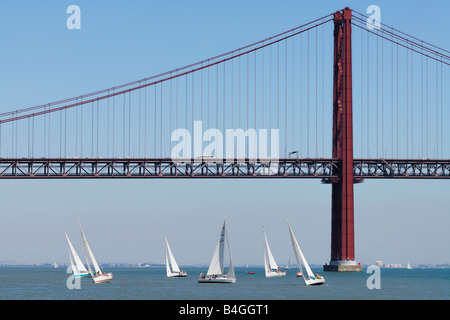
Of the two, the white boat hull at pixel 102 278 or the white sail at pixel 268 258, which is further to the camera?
the white sail at pixel 268 258

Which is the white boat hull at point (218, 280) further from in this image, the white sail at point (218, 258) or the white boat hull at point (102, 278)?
the white boat hull at point (102, 278)

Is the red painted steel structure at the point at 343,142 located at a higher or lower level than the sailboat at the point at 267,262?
higher

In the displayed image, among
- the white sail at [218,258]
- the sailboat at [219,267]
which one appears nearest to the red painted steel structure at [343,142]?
the sailboat at [219,267]

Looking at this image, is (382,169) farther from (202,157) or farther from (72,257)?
(72,257)

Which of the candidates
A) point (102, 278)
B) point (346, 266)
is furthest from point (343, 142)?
point (102, 278)

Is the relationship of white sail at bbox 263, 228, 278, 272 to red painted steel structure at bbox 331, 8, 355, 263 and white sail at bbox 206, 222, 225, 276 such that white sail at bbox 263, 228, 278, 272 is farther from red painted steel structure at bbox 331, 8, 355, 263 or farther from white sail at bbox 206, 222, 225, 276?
white sail at bbox 206, 222, 225, 276

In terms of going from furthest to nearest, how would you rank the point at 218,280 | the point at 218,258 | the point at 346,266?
the point at 346,266 → the point at 218,280 → the point at 218,258

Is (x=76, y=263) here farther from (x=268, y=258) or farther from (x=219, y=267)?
(x=268, y=258)

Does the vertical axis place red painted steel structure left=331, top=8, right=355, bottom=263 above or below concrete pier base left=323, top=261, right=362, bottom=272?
above

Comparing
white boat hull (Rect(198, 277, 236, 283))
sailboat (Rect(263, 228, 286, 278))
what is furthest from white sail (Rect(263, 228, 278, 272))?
white boat hull (Rect(198, 277, 236, 283))

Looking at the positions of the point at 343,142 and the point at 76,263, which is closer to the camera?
the point at 76,263

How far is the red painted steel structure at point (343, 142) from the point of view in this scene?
124 meters

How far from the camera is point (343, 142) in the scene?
12381 cm

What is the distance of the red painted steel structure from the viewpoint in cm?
12356
